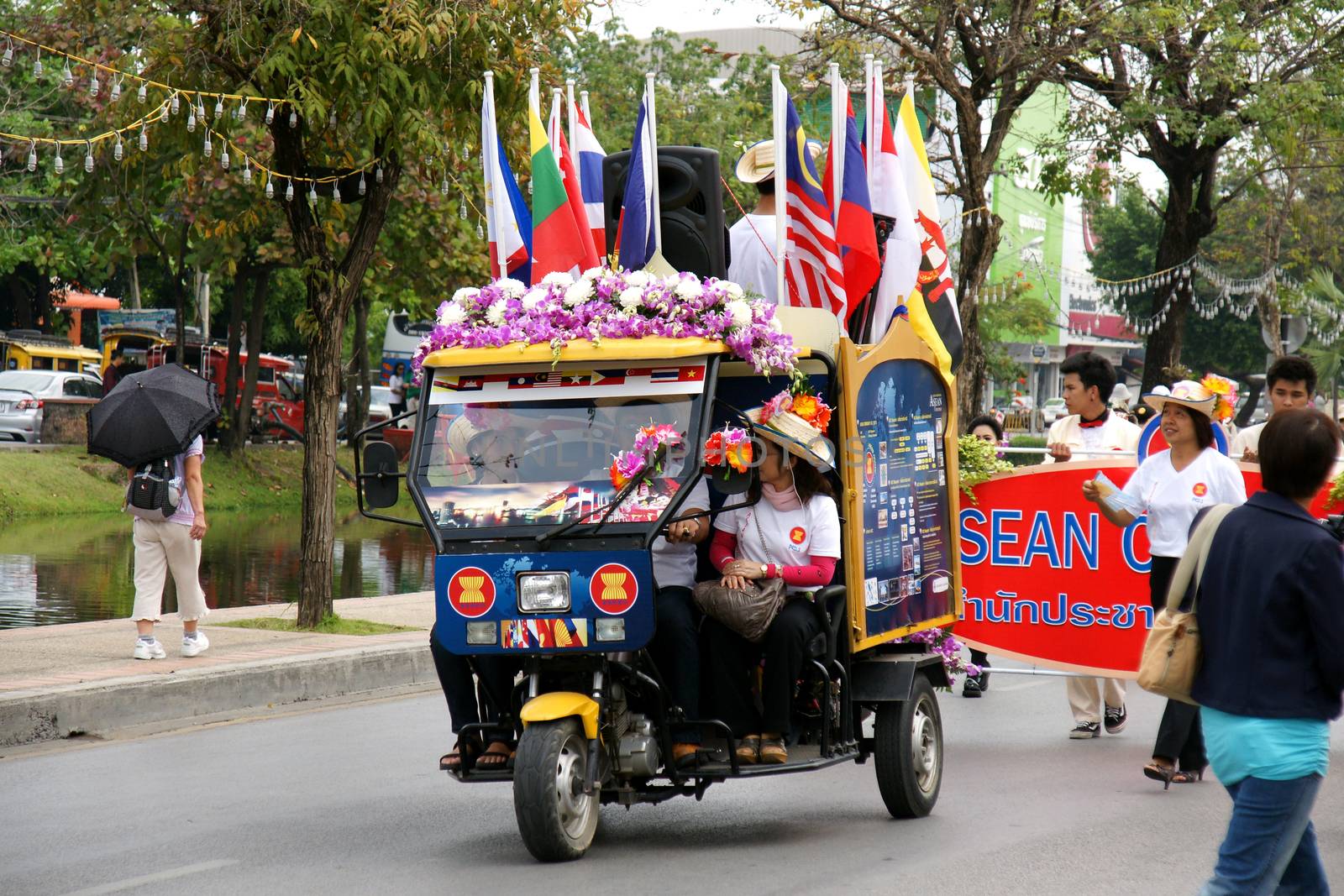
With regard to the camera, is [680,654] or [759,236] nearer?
[680,654]

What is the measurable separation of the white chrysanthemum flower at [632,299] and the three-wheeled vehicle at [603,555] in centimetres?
15

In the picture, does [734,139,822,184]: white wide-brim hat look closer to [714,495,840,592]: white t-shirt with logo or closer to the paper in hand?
the paper in hand

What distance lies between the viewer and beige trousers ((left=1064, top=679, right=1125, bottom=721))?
30.8 feet

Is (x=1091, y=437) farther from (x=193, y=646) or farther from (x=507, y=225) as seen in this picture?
(x=193, y=646)

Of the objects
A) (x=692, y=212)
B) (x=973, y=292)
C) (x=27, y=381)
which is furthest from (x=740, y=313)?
(x=27, y=381)

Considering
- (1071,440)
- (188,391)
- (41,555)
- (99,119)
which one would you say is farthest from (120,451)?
(41,555)

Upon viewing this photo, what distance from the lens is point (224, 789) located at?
7.83m

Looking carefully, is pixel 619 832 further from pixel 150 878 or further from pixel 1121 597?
pixel 1121 597

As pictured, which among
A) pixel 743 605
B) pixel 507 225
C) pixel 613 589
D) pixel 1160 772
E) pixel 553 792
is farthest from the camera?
pixel 507 225

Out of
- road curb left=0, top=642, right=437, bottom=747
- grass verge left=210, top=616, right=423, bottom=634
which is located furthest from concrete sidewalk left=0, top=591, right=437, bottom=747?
grass verge left=210, top=616, right=423, bottom=634

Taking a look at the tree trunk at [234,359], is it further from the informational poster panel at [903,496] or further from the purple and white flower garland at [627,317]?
the purple and white flower garland at [627,317]

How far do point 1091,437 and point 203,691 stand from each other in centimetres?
553

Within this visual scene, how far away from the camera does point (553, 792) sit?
5.94 m

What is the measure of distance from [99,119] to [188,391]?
21.5 ft
